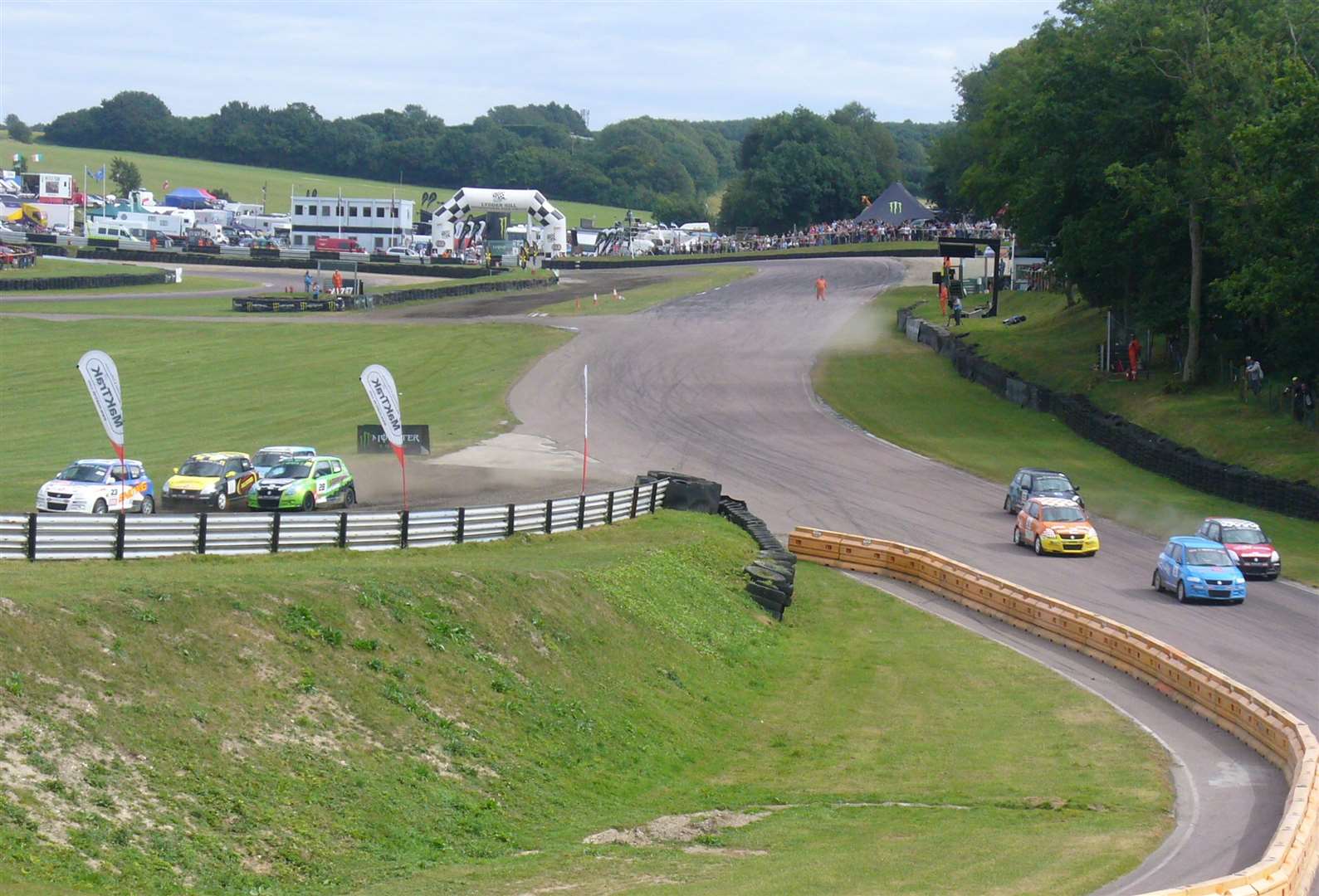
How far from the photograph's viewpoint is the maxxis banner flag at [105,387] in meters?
25.9

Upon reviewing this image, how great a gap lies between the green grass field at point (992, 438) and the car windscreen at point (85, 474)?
2646cm

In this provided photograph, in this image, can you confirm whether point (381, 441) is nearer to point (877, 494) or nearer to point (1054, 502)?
point (877, 494)

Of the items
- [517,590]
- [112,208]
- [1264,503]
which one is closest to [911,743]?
[517,590]

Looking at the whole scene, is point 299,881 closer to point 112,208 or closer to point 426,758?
point 426,758

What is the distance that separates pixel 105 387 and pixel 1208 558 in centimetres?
2272

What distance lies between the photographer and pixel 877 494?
42.0 meters

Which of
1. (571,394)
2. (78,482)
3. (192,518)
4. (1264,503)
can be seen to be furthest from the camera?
(571,394)

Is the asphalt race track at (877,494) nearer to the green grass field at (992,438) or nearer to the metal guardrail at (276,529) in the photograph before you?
the green grass field at (992,438)

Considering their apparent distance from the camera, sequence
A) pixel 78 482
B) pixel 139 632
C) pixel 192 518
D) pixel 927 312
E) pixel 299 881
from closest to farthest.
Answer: pixel 299 881 → pixel 139 632 → pixel 192 518 → pixel 78 482 → pixel 927 312

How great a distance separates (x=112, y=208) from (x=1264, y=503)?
388 feet

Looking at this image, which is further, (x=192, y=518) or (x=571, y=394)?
(x=571, y=394)

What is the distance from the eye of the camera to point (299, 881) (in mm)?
12914

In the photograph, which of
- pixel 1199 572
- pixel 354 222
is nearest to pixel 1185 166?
pixel 1199 572

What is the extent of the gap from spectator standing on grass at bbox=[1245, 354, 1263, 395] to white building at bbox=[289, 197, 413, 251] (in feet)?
302
